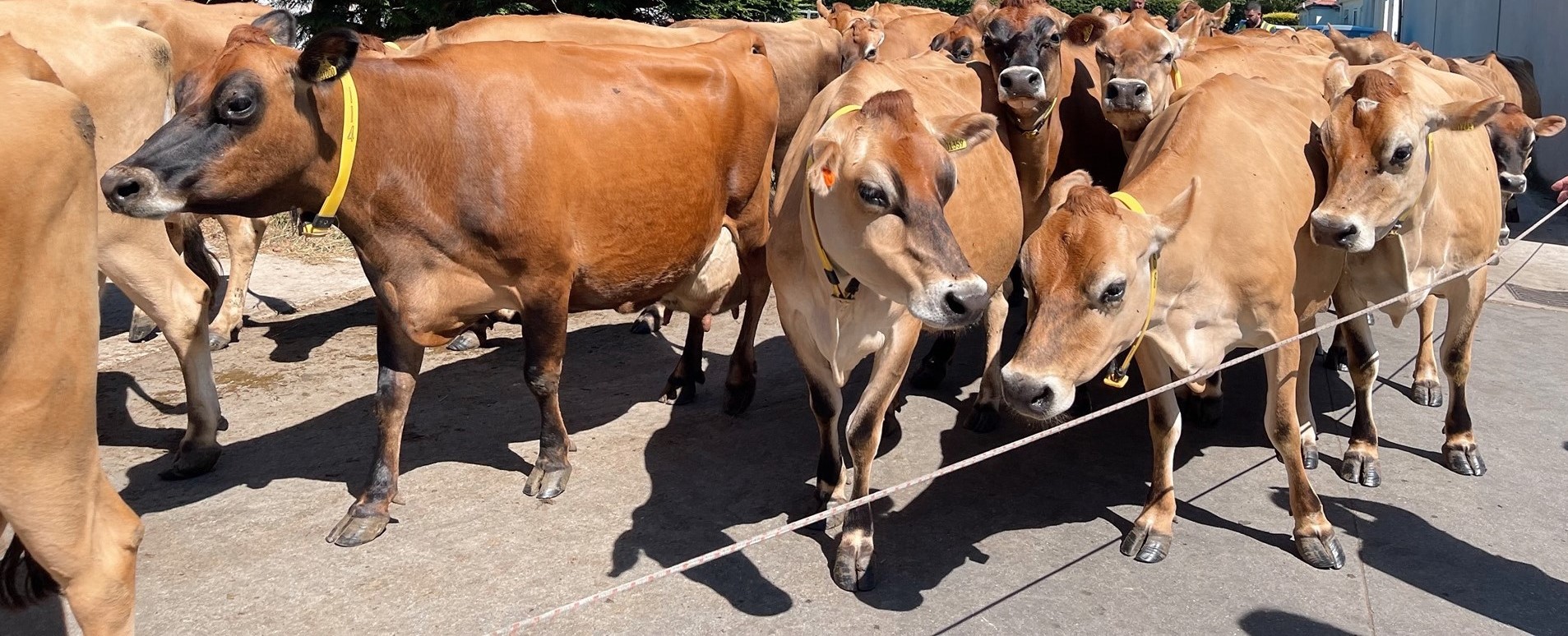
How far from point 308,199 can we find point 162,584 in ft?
5.21

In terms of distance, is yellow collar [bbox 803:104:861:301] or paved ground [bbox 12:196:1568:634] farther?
yellow collar [bbox 803:104:861:301]

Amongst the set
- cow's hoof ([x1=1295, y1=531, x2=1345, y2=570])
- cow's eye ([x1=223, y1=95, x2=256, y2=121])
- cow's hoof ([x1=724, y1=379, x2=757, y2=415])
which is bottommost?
cow's hoof ([x1=724, y1=379, x2=757, y2=415])

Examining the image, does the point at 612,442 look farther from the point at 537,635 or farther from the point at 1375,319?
the point at 1375,319

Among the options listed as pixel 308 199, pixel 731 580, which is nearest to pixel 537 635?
pixel 731 580

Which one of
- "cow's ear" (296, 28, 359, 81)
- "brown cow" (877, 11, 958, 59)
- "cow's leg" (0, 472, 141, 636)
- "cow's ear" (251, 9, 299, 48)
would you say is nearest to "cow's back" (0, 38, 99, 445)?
"cow's leg" (0, 472, 141, 636)

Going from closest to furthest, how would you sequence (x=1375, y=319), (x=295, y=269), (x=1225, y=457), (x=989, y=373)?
(x=1225, y=457) → (x=989, y=373) → (x=1375, y=319) → (x=295, y=269)

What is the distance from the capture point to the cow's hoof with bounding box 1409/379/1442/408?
264 inches

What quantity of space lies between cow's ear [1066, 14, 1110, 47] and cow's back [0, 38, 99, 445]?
6.25m

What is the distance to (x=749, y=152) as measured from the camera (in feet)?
20.5

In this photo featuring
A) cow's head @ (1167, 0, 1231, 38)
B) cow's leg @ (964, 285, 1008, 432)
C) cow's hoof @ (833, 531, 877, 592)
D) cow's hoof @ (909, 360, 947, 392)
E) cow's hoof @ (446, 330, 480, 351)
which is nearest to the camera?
cow's hoof @ (833, 531, 877, 592)

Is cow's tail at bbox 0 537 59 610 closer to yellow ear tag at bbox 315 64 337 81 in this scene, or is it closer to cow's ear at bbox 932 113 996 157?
yellow ear tag at bbox 315 64 337 81

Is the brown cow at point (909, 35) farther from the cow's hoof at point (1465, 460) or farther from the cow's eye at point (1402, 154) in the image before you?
the cow's hoof at point (1465, 460)

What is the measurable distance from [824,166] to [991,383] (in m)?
2.53

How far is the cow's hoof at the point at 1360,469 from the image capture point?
18.3 feet
